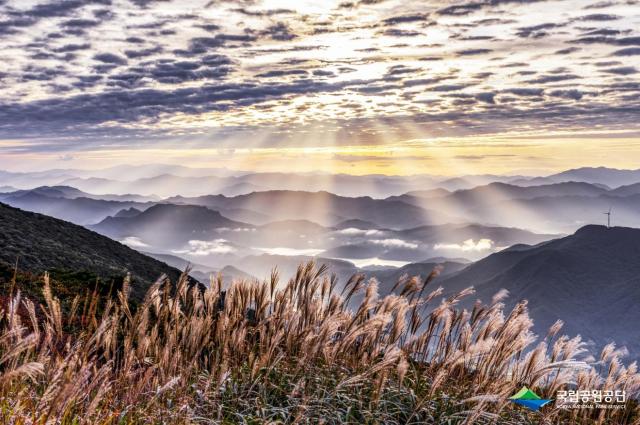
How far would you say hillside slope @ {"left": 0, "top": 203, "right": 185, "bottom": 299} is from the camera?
2358 centimetres

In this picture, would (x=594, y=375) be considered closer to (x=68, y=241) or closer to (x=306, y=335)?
(x=306, y=335)

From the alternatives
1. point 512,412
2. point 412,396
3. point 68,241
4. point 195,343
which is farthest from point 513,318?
point 68,241

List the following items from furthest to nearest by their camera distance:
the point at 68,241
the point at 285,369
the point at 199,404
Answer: the point at 68,241 → the point at 285,369 → the point at 199,404

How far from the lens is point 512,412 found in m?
7.78

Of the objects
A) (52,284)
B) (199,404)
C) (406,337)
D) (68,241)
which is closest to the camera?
(199,404)

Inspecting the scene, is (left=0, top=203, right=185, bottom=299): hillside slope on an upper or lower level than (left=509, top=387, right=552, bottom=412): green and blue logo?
lower

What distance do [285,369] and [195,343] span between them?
4.18 feet

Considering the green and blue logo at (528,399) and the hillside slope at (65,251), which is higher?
the green and blue logo at (528,399)

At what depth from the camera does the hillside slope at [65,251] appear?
2358cm

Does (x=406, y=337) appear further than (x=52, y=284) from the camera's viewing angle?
No

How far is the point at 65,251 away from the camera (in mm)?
28344

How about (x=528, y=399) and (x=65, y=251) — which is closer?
(x=528, y=399)

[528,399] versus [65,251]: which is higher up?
[528,399]

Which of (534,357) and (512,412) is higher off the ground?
(534,357)
